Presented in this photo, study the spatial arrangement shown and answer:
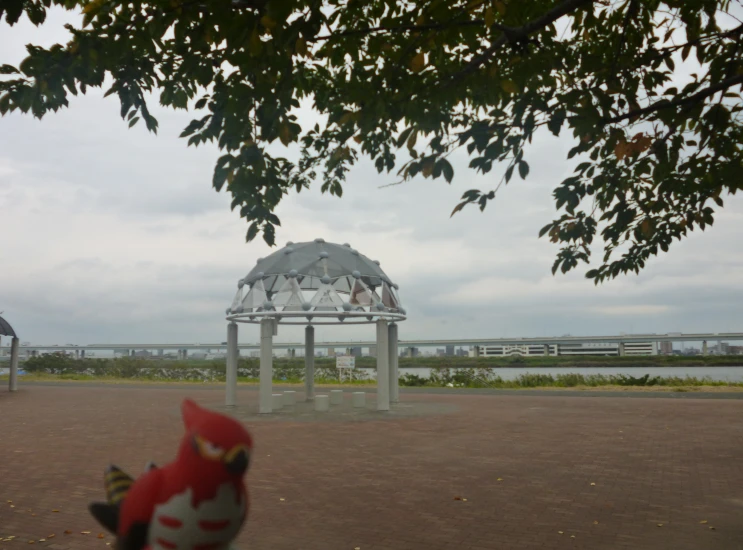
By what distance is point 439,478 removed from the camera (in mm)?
9086

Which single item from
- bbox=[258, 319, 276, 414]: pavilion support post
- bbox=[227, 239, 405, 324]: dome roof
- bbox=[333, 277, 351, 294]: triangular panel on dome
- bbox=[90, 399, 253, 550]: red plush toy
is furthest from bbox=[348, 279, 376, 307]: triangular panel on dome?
bbox=[90, 399, 253, 550]: red plush toy

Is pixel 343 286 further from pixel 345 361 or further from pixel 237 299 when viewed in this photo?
pixel 345 361

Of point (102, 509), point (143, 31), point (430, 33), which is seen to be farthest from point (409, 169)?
point (102, 509)

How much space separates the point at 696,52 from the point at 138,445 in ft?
37.9

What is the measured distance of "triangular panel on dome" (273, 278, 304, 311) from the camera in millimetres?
17812

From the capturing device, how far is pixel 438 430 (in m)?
14.2

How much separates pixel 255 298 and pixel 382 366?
4.43 metres

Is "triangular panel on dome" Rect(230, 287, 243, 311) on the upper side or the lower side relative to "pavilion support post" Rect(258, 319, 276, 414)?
upper

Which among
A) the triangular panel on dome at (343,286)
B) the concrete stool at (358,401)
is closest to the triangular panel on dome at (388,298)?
the triangular panel on dome at (343,286)

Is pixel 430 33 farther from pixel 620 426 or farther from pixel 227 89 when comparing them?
pixel 620 426

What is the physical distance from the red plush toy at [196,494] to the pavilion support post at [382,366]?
48.1 ft

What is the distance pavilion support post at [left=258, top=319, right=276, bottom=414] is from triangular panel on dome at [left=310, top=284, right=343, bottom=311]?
1410mm

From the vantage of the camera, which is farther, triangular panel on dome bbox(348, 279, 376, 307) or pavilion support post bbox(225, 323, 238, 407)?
pavilion support post bbox(225, 323, 238, 407)

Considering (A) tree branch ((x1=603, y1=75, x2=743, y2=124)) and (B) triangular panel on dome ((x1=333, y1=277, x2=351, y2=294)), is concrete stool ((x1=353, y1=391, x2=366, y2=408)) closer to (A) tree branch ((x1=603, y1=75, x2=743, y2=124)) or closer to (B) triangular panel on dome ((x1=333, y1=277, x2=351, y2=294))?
(B) triangular panel on dome ((x1=333, y1=277, x2=351, y2=294))
